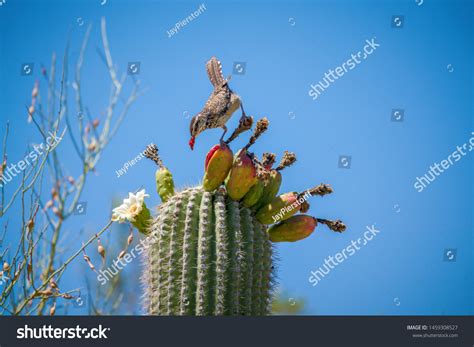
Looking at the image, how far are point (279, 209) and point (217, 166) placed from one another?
63cm

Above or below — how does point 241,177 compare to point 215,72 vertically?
below

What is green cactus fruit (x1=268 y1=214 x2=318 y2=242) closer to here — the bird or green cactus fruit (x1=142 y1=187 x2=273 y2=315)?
green cactus fruit (x1=142 y1=187 x2=273 y2=315)

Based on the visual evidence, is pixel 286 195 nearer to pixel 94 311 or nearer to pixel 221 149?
pixel 221 149

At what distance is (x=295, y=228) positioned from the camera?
4910 millimetres

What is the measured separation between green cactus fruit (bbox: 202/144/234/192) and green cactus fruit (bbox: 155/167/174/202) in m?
0.38

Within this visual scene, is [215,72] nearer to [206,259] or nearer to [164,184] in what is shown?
[164,184]

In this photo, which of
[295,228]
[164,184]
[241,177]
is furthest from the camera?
[164,184]

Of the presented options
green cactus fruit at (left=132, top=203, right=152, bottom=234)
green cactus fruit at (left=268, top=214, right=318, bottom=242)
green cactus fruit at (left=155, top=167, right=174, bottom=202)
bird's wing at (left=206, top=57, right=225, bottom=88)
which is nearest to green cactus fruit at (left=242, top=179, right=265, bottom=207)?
green cactus fruit at (left=268, top=214, right=318, bottom=242)

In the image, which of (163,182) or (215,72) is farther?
(215,72)

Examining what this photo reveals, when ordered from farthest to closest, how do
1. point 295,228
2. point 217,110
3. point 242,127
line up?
1. point 217,110
2. point 295,228
3. point 242,127

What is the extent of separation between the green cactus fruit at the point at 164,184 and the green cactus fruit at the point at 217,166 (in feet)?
1.26

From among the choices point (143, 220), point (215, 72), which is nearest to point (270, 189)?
point (143, 220)
